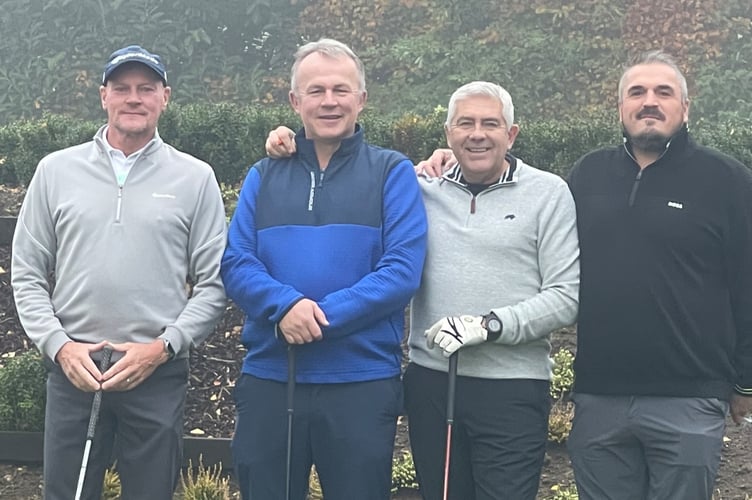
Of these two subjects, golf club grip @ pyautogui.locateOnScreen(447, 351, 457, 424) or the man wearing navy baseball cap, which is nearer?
golf club grip @ pyautogui.locateOnScreen(447, 351, 457, 424)

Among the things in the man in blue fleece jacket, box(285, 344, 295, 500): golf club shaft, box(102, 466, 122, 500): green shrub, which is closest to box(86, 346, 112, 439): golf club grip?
the man in blue fleece jacket

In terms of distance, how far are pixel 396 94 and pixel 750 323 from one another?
1070 centimetres

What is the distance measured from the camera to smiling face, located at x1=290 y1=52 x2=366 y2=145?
142 inches

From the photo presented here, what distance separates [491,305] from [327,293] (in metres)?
0.59

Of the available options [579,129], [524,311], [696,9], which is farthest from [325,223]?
[696,9]

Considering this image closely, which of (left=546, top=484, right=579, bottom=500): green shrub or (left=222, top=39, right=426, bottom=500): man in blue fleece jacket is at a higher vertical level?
(left=222, top=39, right=426, bottom=500): man in blue fleece jacket

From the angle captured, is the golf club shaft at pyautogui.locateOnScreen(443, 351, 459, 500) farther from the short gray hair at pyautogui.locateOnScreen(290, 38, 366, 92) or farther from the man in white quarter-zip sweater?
the short gray hair at pyautogui.locateOnScreen(290, 38, 366, 92)

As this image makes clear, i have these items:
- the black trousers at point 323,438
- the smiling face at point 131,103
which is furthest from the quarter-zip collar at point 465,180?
the smiling face at point 131,103

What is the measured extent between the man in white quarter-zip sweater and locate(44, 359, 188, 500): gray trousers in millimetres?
929

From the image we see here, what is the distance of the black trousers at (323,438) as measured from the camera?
3494mm

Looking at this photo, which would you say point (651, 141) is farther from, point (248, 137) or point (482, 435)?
point (248, 137)

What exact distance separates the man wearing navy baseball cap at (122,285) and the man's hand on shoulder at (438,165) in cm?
83

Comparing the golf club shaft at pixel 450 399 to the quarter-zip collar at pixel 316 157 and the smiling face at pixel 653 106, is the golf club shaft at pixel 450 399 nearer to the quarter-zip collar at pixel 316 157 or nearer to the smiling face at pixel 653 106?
the quarter-zip collar at pixel 316 157

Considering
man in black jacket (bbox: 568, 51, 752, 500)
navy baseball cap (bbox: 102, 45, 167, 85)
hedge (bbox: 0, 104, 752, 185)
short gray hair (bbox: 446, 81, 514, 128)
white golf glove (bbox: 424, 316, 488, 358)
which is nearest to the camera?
white golf glove (bbox: 424, 316, 488, 358)
